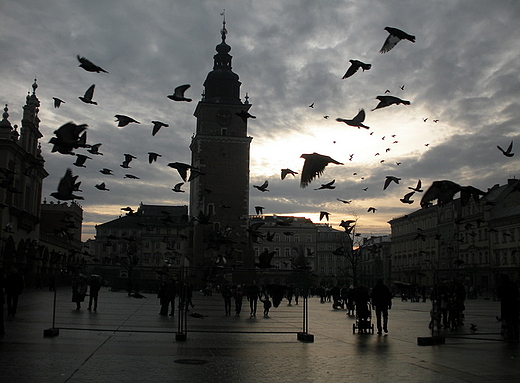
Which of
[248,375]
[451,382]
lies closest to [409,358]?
[451,382]

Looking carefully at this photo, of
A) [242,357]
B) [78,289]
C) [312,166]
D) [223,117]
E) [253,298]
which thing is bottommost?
[242,357]

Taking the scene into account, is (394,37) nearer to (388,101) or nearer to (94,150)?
(388,101)

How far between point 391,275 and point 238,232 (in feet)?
166

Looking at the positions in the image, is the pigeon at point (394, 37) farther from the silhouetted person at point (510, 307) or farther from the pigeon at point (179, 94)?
the silhouetted person at point (510, 307)

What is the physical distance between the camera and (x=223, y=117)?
305ft

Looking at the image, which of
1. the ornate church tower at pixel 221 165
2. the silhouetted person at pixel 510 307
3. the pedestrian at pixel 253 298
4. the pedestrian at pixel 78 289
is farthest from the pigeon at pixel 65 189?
the ornate church tower at pixel 221 165

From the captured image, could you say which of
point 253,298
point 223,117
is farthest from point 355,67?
point 223,117

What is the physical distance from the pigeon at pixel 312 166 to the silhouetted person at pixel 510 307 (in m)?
7.97

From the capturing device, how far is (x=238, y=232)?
88562 mm

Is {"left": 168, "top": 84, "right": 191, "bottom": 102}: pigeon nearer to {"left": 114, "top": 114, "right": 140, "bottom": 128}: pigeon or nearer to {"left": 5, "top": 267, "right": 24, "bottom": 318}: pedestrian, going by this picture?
{"left": 114, "top": 114, "right": 140, "bottom": 128}: pigeon

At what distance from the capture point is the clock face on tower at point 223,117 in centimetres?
9269

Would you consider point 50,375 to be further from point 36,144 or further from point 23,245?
point 36,144

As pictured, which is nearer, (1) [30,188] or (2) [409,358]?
(2) [409,358]

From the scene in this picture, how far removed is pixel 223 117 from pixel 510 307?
258ft
